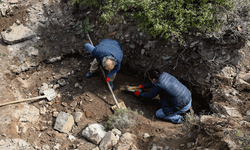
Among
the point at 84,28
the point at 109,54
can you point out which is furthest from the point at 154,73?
the point at 84,28

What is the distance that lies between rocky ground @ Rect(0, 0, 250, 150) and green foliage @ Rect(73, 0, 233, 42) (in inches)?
15.5

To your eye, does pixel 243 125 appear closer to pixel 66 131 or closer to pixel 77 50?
pixel 66 131

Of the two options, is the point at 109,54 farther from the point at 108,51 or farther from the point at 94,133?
the point at 94,133

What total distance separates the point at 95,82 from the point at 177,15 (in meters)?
2.55

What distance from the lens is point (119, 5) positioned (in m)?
3.71

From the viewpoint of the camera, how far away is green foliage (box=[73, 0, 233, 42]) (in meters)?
3.27

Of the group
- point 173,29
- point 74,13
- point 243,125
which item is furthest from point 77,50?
point 243,125

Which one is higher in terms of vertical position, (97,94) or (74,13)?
(74,13)

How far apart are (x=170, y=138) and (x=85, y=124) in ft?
5.85

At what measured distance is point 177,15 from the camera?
3340 millimetres

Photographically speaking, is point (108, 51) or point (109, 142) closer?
point (109, 142)

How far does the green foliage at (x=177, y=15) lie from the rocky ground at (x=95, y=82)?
1.29 ft

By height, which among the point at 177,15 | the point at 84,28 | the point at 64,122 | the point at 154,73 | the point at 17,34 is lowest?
the point at 64,122

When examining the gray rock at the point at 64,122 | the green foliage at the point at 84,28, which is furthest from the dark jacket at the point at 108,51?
the gray rock at the point at 64,122
